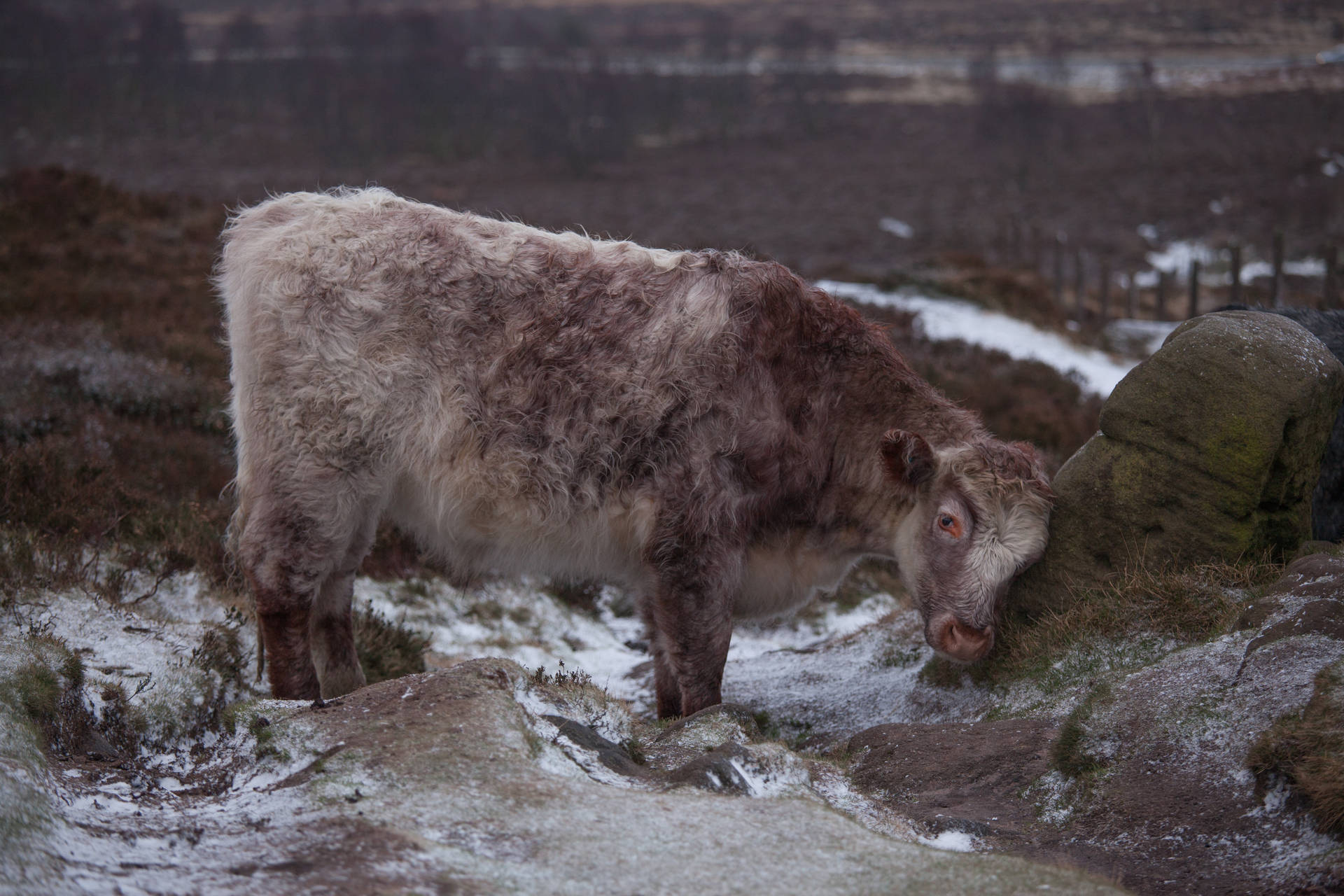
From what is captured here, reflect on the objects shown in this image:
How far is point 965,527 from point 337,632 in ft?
11.8

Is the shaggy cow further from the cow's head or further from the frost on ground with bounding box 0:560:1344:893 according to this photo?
the frost on ground with bounding box 0:560:1344:893

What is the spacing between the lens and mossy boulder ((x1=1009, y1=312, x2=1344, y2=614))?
5.10 meters

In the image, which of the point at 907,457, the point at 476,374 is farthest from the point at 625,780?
the point at 907,457

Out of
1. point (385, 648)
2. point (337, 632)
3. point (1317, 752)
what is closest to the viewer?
point (1317, 752)

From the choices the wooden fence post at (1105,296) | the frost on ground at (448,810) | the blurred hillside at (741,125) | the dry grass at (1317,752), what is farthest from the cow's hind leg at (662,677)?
the wooden fence post at (1105,296)

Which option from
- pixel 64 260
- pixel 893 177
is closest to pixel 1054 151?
pixel 893 177

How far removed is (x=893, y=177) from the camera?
45.6 metres

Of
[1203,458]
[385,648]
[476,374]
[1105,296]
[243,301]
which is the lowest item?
[1105,296]

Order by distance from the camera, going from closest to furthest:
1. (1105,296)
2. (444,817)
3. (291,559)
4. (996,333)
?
(444,817) < (291,559) < (996,333) < (1105,296)

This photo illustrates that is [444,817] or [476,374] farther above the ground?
[476,374]

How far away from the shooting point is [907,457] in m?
5.23

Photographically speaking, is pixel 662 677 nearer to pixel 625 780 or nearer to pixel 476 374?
pixel 625 780

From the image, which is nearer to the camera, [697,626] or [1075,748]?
[1075,748]

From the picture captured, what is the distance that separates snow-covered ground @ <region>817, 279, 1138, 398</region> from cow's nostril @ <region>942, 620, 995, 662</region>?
38.2 ft
